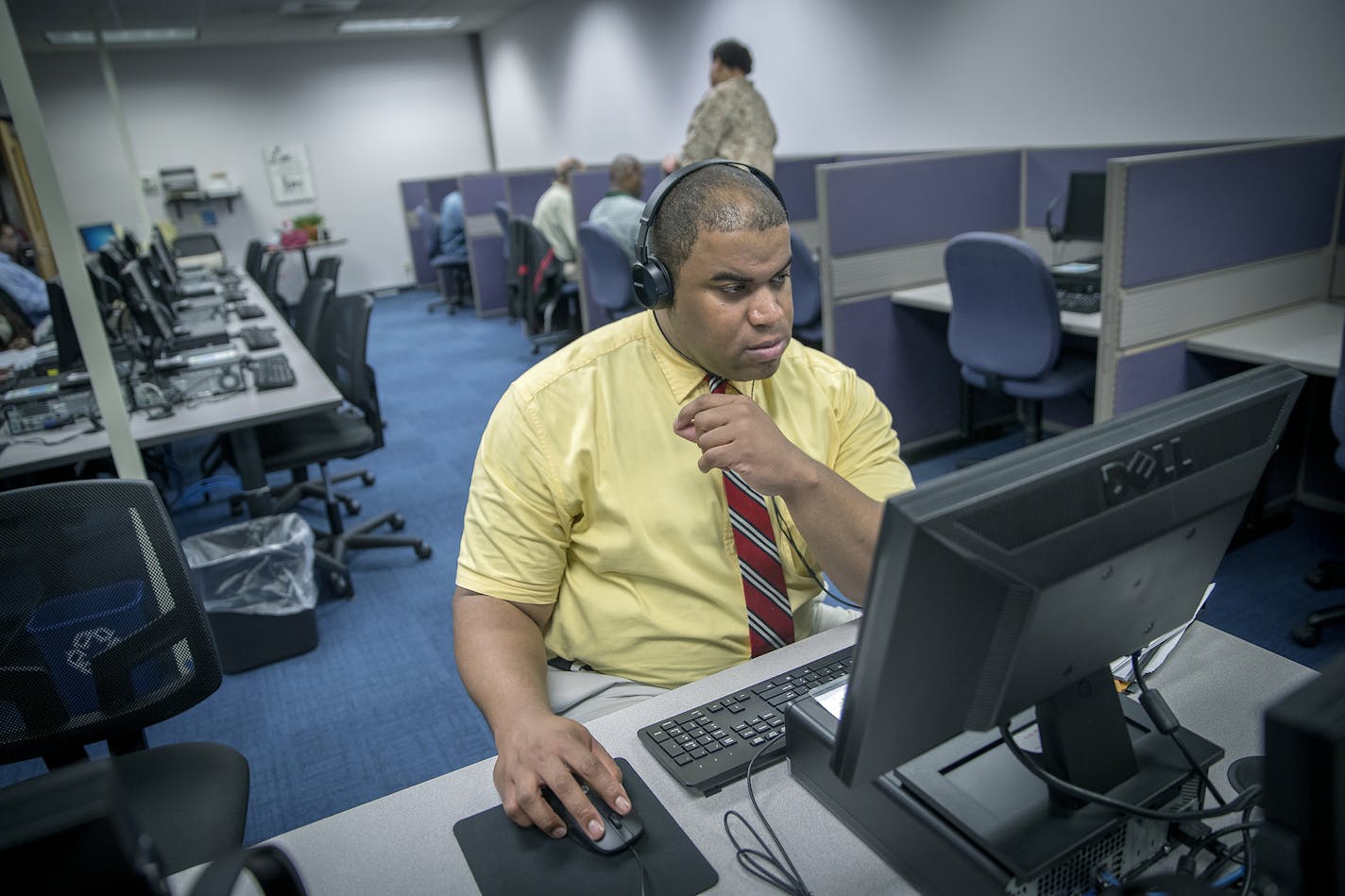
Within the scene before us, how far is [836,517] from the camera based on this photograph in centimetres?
98

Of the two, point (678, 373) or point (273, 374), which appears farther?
point (273, 374)

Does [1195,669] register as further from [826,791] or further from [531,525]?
[531,525]

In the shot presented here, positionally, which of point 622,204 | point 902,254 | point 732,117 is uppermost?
point 732,117

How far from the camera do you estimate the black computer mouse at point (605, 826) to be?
0.78m

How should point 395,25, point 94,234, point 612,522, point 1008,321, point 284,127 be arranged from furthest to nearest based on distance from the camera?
point 284,127
point 395,25
point 94,234
point 1008,321
point 612,522

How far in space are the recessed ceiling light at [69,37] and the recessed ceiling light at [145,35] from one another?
0.12 m

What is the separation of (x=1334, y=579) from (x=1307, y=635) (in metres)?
0.31

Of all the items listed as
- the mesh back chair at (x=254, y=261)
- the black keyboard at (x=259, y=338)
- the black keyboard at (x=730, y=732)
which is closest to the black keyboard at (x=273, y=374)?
the black keyboard at (x=259, y=338)

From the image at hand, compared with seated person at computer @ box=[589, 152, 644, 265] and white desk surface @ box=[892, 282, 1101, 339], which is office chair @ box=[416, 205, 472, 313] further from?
white desk surface @ box=[892, 282, 1101, 339]

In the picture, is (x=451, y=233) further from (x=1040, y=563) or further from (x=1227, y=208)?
(x=1040, y=563)

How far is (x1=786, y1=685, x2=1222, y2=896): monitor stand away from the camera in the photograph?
67 centimetres

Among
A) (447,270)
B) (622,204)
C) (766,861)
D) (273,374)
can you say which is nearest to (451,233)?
(447,270)

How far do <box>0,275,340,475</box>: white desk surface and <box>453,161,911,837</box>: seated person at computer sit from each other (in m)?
1.59

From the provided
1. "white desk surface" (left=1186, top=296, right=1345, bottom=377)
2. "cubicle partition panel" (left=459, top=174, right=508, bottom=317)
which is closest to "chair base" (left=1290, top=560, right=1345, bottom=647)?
"white desk surface" (left=1186, top=296, right=1345, bottom=377)
